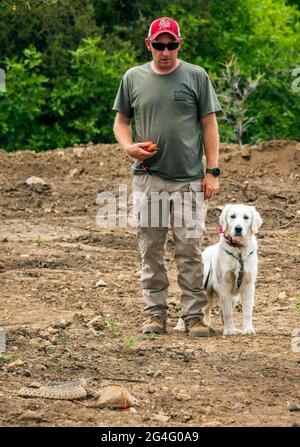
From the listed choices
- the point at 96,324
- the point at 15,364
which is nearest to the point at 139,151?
the point at 96,324

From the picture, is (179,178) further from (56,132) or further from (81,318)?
(56,132)

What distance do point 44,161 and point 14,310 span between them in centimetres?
1166

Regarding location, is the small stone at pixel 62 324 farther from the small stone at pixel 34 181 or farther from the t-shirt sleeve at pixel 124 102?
the small stone at pixel 34 181

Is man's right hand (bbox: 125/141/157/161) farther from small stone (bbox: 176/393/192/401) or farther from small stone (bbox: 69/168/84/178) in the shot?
small stone (bbox: 69/168/84/178)

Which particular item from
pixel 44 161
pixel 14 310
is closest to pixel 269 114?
pixel 44 161

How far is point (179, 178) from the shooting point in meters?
9.52

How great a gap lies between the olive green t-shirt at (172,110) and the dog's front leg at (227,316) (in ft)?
3.62

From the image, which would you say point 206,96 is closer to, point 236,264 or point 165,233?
point 165,233

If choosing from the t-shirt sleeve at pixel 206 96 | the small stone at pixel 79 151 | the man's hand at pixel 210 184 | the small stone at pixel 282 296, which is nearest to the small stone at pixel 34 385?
the man's hand at pixel 210 184

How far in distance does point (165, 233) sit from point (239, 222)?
606mm

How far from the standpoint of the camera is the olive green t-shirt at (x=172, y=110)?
9375 millimetres

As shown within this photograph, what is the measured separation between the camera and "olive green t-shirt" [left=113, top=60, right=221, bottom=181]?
9.38 metres

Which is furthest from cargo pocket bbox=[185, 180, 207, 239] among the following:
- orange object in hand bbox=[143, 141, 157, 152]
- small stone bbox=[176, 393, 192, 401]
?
small stone bbox=[176, 393, 192, 401]

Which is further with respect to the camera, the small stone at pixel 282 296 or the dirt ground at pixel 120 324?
the small stone at pixel 282 296
